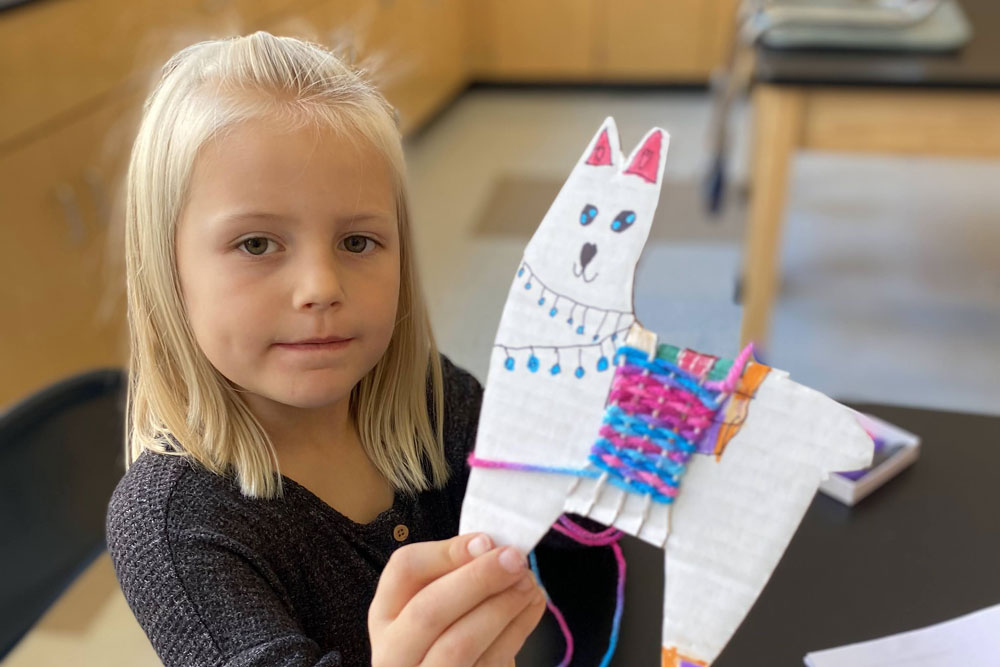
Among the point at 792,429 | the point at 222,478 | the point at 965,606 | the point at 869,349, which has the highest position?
the point at 792,429

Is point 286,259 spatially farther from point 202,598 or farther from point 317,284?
point 202,598

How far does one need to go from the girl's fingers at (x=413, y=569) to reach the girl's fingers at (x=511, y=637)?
2.0 inches

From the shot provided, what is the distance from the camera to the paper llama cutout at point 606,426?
464 mm

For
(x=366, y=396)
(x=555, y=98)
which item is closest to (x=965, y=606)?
(x=366, y=396)

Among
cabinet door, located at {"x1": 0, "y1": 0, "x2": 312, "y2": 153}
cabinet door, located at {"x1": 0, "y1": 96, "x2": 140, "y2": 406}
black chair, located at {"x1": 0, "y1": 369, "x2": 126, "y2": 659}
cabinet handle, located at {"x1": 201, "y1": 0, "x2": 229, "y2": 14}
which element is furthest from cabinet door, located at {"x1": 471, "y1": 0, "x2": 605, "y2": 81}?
black chair, located at {"x1": 0, "y1": 369, "x2": 126, "y2": 659}

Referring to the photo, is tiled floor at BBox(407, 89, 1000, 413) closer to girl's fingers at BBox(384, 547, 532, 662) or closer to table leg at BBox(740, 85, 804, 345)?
table leg at BBox(740, 85, 804, 345)

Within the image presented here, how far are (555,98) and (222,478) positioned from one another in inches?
140

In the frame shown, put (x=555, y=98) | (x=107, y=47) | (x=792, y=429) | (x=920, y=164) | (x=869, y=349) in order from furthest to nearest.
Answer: (x=555, y=98)
(x=920, y=164)
(x=869, y=349)
(x=107, y=47)
(x=792, y=429)

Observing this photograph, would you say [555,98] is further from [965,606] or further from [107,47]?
[965,606]

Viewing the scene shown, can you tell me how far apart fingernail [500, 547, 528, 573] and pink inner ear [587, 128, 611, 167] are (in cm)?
22

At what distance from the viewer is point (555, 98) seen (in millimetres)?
3943

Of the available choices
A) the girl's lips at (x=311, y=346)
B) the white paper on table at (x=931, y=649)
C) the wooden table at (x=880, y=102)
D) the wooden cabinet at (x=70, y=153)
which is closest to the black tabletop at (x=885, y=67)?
the wooden table at (x=880, y=102)

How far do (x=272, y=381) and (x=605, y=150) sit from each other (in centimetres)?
26

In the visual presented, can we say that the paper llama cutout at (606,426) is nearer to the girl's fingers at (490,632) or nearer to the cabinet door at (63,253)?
the girl's fingers at (490,632)
